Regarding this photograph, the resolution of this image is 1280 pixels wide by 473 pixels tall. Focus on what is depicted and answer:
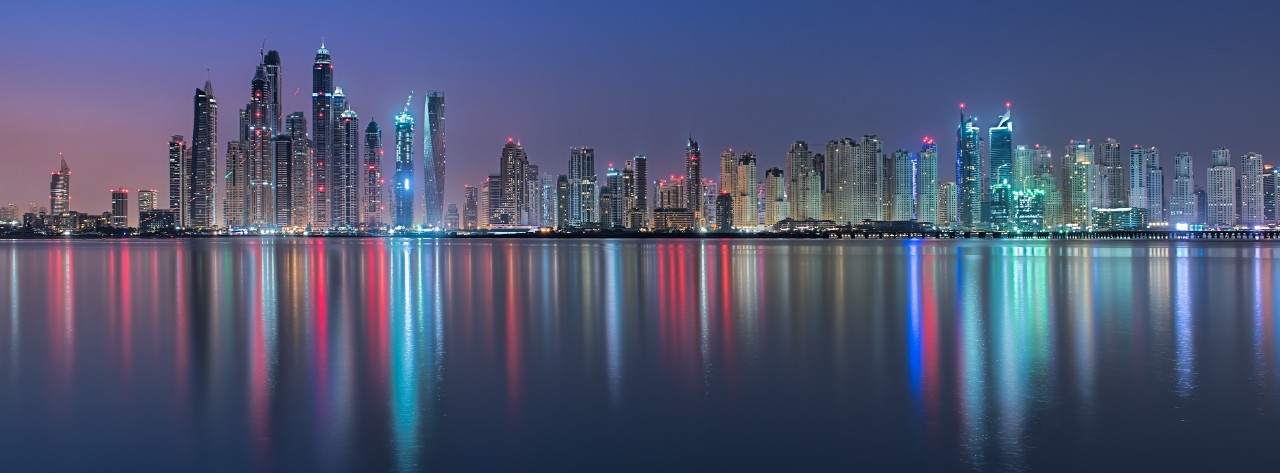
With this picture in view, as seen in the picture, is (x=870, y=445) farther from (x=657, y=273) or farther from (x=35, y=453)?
(x=657, y=273)

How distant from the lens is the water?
10492 mm

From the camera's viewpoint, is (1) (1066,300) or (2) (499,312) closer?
(2) (499,312)

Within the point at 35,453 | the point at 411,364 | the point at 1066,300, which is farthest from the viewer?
the point at 1066,300

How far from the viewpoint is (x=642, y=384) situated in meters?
14.9

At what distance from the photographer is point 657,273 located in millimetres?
Result: 49250

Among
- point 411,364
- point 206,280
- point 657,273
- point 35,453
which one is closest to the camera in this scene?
point 35,453

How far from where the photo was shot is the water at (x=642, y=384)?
10492 millimetres

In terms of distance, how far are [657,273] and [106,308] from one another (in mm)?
27056

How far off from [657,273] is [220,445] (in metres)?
38.8

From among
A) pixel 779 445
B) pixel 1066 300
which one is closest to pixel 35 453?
pixel 779 445

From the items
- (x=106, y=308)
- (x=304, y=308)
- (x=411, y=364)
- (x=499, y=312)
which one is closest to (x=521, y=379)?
(x=411, y=364)

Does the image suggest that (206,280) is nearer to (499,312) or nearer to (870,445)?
(499,312)

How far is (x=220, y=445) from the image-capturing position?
1091 cm

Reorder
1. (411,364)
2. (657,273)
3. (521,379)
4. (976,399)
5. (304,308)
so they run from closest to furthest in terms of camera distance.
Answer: (976,399)
(521,379)
(411,364)
(304,308)
(657,273)
